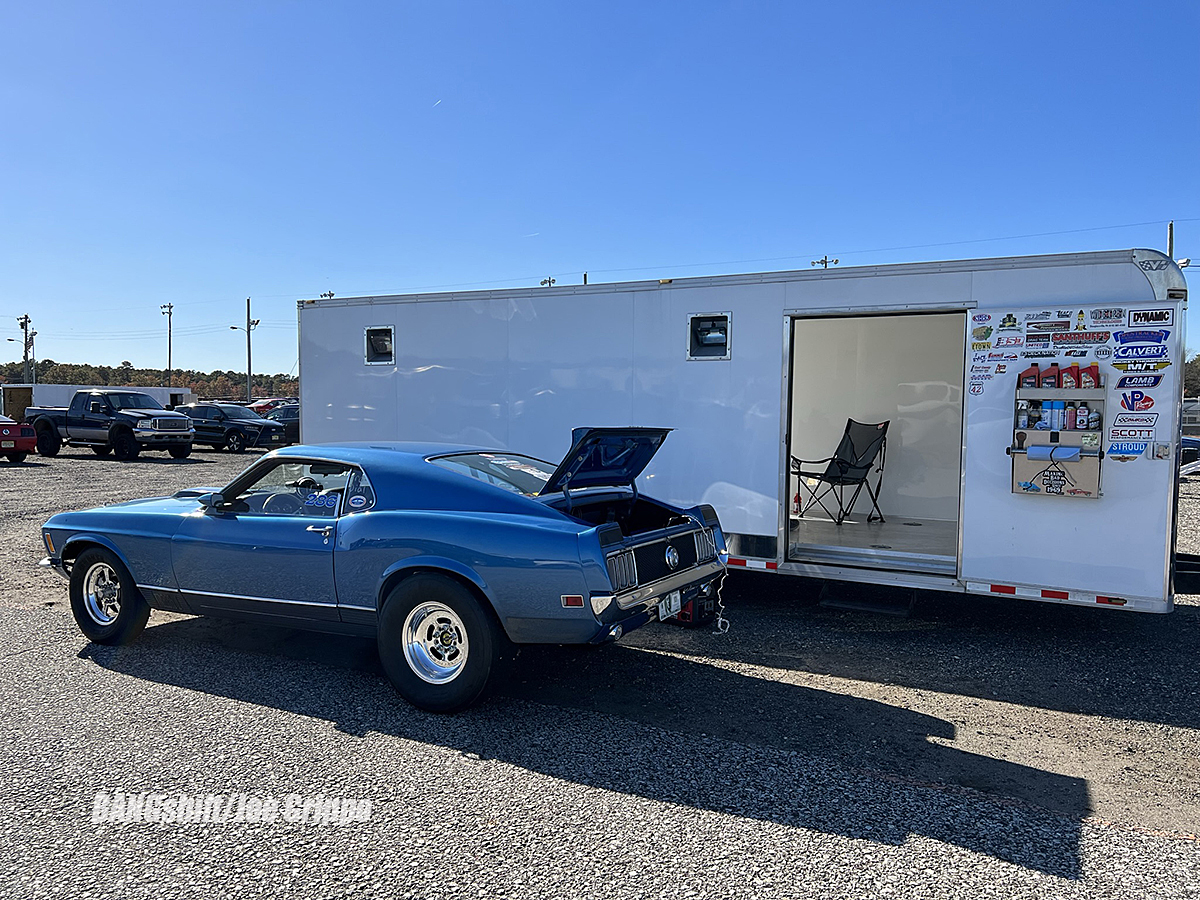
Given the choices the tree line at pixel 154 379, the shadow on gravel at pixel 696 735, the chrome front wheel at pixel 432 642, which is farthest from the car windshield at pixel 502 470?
the tree line at pixel 154 379

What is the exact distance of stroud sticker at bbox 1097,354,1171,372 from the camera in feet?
17.6

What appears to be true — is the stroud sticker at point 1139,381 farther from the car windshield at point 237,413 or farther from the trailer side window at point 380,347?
the car windshield at point 237,413

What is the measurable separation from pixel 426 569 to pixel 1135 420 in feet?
14.3

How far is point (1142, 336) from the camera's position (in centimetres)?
542

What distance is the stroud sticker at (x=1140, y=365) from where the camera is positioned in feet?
Result: 17.6

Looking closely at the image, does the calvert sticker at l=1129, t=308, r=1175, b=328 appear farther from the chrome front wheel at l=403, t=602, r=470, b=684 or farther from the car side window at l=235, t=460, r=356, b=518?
the car side window at l=235, t=460, r=356, b=518

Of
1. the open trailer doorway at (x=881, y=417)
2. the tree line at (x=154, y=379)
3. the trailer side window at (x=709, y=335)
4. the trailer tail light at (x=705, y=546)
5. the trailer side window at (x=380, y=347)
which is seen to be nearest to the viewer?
the trailer tail light at (x=705, y=546)

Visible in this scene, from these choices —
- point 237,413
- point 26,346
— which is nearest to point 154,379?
point 26,346

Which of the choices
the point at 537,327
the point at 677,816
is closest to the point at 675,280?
the point at 537,327

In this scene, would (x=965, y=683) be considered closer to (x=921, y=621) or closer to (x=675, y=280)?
(x=921, y=621)

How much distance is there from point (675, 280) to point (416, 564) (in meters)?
3.40

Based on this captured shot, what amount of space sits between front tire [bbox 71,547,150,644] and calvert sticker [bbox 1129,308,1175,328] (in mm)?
6440

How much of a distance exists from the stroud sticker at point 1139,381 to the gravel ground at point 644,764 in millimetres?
1780

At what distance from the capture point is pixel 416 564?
183 inches
